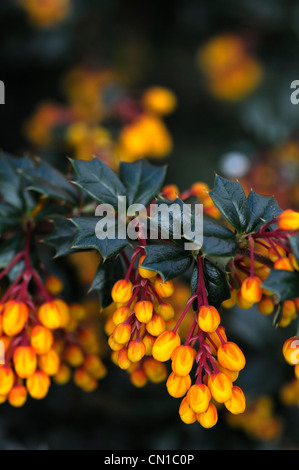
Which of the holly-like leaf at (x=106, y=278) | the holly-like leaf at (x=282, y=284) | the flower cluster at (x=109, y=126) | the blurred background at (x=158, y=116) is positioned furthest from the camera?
the flower cluster at (x=109, y=126)

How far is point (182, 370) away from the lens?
0.81m

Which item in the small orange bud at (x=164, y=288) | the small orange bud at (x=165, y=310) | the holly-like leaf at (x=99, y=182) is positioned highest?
the holly-like leaf at (x=99, y=182)

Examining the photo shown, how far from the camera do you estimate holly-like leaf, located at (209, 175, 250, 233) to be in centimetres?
84

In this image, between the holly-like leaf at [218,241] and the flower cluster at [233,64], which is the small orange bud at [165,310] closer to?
the holly-like leaf at [218,241]

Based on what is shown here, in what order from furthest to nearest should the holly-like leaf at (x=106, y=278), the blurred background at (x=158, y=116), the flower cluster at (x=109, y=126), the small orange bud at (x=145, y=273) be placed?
the flower cluster at (x=109, y=126) < the blurred background at (x=158, y=116) < the holly-like leaf at (x=106, y=278) < the small orange bud at (x=145, y=273)

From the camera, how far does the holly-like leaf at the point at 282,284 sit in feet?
2.39

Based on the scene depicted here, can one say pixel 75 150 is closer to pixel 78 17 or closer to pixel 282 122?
pixel 78 17

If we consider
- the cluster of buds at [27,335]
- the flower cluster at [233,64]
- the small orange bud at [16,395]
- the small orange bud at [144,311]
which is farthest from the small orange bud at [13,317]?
the flower cluster at [233,64]

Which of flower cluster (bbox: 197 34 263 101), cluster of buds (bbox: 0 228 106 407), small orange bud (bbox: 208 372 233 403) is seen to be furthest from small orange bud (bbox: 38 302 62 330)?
flower cluster (bbox: 197 34 263 101)

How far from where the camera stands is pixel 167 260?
2.71 ft

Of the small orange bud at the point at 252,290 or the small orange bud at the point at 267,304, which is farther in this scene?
the small orange bud at the point at 267,304

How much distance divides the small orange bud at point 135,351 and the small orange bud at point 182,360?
0.06m

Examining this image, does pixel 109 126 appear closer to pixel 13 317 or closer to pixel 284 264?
pixel 13 317

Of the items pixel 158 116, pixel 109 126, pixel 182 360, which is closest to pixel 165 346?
pixel 182 360
